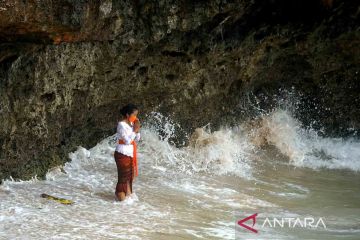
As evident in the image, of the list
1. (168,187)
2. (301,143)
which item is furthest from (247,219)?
(301,143)

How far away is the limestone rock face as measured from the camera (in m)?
7.42

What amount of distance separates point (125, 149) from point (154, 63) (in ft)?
7.78

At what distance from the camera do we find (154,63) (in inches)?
362

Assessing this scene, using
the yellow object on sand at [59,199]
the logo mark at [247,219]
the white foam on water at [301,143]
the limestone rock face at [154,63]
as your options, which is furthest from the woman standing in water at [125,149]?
the white foam on water at [301,143]

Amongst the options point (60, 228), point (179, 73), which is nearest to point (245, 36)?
point (179, 73)

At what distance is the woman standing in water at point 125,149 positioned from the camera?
7254 mm

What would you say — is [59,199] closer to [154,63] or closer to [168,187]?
[168,187]

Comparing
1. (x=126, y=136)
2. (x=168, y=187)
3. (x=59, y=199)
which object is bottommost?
(x=59, y=199)

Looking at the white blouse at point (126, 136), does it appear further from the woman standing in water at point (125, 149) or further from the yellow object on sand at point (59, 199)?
the yellow object on sand at point (59, 199)

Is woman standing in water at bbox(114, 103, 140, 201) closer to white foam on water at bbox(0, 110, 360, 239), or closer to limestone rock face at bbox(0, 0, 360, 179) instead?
white foam on water at bbox(0, 110, 360, 239)

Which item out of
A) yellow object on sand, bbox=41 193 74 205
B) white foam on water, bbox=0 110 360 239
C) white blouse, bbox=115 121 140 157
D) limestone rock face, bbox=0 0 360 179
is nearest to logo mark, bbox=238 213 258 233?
white foam on water, bbox=0 110 360 239

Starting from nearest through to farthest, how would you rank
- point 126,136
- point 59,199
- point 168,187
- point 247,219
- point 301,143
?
point 247,219 → point 59,199 → point 126,136 → point 168,187 → point 301,143

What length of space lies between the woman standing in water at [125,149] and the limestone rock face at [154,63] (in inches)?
53.3

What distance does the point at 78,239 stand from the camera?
5664mm
